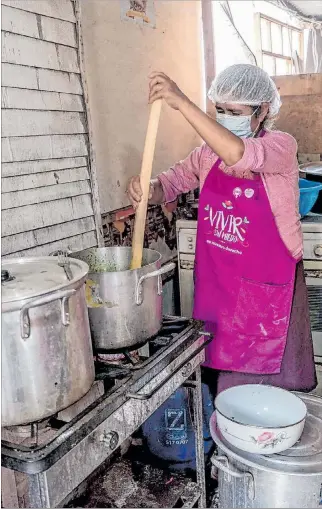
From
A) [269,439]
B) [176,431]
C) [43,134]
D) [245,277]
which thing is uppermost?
[43,134]

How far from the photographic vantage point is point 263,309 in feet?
7.07

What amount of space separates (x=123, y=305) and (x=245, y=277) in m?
0.79

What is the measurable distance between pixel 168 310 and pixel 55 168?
1444 millimetres

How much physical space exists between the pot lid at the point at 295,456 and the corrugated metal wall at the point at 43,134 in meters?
1.01

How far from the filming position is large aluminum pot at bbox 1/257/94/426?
115cm

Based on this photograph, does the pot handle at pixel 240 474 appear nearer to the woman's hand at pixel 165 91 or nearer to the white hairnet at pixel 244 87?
the woman's hand at pixel 165 91

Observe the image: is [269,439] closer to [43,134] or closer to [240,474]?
[240,474]

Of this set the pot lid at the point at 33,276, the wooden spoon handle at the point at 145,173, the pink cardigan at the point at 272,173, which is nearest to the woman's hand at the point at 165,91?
the wooden spoon handle at the point at 145,173

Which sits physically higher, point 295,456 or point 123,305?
point 123,305

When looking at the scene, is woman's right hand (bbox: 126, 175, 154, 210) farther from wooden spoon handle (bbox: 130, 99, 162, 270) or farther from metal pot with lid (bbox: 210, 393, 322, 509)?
metal pot with lid (bbox: 210, 393, 322, 509)

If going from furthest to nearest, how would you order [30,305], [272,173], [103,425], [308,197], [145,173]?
[308,197], [272,173], [145,173], [103,425], [30,305]

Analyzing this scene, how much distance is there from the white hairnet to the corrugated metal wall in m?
0.60

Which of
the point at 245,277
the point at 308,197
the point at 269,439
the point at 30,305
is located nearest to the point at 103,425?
the point at 30,305

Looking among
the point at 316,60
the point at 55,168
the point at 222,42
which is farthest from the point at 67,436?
the point at 316,60
